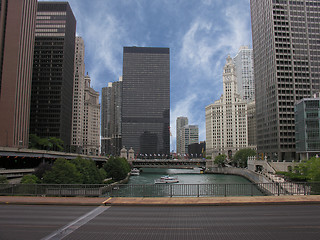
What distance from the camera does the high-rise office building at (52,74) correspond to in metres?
173

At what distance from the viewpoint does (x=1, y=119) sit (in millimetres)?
116062

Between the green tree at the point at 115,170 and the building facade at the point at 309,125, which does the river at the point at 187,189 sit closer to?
the green tree at the point at 115,170

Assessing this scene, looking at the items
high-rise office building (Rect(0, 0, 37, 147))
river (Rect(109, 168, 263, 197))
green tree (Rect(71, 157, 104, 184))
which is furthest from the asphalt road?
high-rise office building (Rect(0, 0, 37, 147))

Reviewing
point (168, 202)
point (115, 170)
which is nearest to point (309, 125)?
point (115, 170)

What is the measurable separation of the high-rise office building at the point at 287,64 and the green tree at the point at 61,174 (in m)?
98.5

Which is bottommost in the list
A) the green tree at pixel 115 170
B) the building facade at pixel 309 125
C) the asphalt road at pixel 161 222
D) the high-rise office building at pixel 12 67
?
the green tree at pixel 115 170

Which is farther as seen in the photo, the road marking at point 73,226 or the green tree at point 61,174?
the green tree at point 61,174

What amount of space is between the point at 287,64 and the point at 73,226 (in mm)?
137228

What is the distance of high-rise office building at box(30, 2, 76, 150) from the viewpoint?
173 meters

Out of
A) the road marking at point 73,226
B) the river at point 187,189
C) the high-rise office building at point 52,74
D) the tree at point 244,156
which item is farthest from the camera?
the high-rise office building at point 52,74

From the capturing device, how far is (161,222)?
54.4 ft

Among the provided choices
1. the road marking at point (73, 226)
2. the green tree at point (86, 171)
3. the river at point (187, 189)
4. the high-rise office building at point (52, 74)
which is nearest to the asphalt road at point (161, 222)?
the road marking at point (73, 226)

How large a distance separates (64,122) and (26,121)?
4989cm

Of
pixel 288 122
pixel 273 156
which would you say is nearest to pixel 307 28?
pixel 288 122
